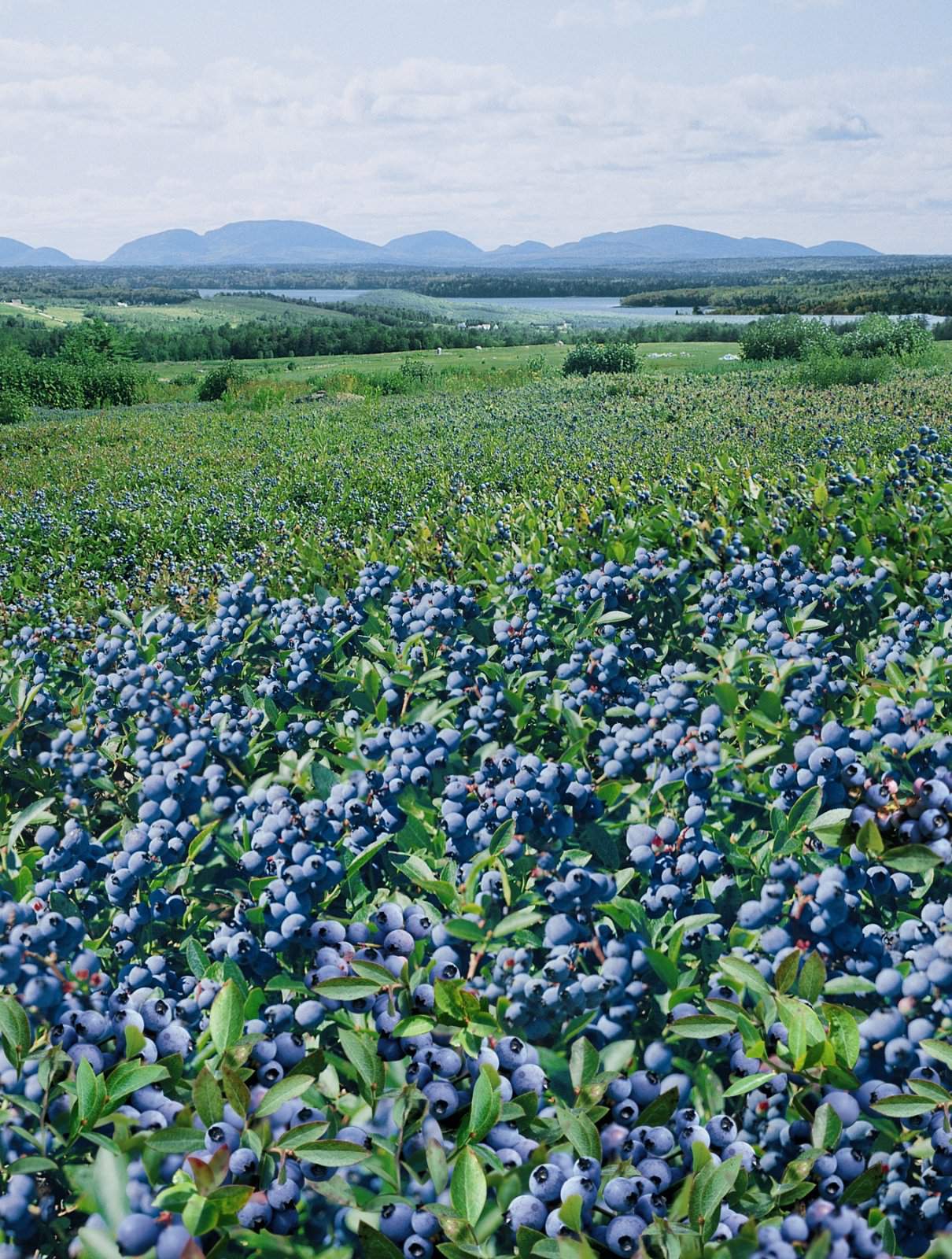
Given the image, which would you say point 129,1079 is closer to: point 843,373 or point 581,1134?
point 581,1134

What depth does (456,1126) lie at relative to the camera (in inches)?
57.4

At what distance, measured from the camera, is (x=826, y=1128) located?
1361mm

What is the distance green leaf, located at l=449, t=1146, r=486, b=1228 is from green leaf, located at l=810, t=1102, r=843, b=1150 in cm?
54

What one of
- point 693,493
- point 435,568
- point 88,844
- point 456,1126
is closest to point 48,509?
point 435,568

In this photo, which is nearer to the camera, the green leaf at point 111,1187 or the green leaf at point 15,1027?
the green leaf at point 111,1187

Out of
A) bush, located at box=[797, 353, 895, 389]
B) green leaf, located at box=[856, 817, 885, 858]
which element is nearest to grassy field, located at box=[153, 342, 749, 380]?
bush, located at box=[797, 353, 895, 389]

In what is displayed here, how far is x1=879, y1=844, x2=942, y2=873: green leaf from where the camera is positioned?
1.75m

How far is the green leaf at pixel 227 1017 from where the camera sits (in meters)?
1.50

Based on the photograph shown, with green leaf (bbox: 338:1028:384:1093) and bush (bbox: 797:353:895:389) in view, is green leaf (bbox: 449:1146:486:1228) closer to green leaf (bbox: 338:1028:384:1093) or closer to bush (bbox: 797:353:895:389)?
green leaf (bbox: 338:1028:384:1093)

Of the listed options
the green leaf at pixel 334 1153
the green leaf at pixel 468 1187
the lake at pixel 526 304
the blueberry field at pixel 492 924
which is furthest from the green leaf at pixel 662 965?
the lake at pixel 526 304

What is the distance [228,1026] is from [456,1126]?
431mm

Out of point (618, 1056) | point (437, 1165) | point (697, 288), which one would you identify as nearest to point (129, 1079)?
point (437, 1165)

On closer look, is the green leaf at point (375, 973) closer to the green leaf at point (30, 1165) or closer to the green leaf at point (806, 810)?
the green leaf at point (30, 1165)

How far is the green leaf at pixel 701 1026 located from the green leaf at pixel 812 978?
0.50 ft
